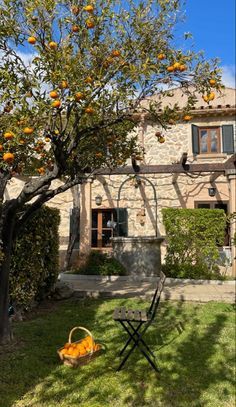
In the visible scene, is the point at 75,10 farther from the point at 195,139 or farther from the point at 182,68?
the point at 195,139

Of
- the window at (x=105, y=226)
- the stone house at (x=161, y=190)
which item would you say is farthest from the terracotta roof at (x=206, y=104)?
the window at (x=105, y=226)

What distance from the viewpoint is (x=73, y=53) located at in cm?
404

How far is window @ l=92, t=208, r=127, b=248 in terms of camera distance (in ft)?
45.5

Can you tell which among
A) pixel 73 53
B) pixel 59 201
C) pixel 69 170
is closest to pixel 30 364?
pixel 69 170

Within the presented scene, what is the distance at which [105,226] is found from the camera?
1406cm

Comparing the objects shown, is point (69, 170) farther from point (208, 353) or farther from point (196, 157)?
point (196, 157)

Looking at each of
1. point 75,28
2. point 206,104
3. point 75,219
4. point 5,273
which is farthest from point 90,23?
point 206,104

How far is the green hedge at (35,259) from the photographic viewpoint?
5.67 metres

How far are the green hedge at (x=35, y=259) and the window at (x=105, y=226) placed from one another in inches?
250

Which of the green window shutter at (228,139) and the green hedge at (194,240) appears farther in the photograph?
the green window shutter at (228,139)

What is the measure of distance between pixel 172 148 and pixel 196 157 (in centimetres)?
110

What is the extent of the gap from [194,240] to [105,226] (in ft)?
14.3

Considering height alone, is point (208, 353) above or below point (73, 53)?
below

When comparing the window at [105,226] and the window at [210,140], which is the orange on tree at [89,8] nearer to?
the window at [105,226]
